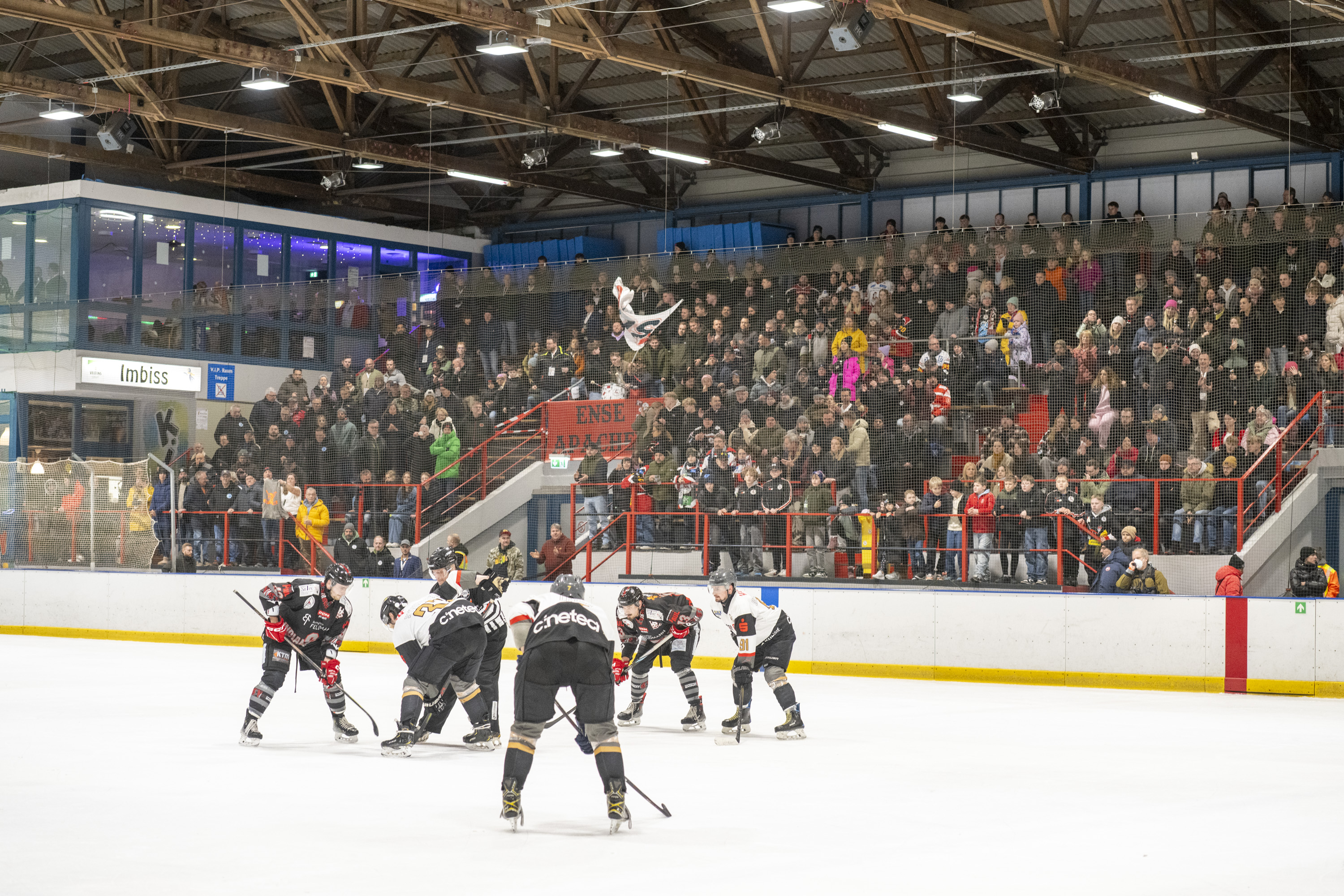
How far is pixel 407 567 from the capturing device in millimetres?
20062

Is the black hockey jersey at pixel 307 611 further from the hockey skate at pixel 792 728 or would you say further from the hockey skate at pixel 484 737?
the hockey skate at pixel 792 728

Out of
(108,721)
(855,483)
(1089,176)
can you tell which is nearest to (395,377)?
(855,483)

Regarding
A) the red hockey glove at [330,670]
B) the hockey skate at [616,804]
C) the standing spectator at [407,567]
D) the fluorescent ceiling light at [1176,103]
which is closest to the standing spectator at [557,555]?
the standing spectator at [407,567]

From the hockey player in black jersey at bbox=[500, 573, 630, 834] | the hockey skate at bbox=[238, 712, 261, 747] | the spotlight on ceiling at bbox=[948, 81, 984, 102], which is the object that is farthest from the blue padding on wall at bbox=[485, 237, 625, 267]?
the hockey player in black jersey at bbox=[500, 573, 630, 834]

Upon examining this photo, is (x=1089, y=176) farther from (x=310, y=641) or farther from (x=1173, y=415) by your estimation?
(x=310, y=641)

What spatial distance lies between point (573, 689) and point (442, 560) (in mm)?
3527

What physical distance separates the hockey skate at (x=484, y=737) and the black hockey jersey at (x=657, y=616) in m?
1.35

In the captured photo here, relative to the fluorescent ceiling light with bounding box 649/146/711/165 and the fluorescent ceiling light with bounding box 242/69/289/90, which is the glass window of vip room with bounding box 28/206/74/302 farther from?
the fluorescent ceiling light with bounding box 649/146/711/165

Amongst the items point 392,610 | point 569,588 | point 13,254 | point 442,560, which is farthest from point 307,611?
point 13,254

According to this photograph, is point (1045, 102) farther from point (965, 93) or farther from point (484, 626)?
point (484, 626)

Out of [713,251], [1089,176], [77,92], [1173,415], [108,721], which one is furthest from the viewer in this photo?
[1089,176]

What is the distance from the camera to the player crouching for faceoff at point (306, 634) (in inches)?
416

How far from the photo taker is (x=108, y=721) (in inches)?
465

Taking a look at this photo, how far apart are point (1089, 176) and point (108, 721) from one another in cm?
1857
